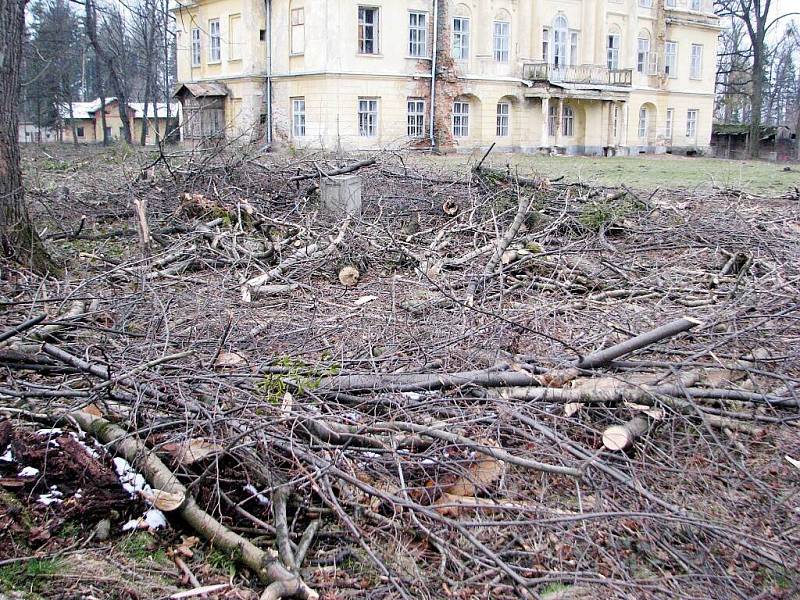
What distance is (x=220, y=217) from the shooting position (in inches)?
356

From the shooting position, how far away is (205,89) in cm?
3259

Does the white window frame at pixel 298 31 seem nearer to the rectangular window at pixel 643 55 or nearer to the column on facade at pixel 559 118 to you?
the column on facade at pixel 559 118

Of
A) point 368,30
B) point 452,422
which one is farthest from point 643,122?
point 452,422

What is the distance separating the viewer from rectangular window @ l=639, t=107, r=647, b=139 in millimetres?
39719

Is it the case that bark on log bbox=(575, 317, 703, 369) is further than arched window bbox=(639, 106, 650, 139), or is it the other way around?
arched window bbox=(639, 106, 650, 139)

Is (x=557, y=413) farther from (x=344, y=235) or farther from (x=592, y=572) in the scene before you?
(x=344, y=235)

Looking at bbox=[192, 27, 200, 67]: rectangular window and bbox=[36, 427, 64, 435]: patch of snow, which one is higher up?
bbox=[192, 27, 200, 67]: rectangular window

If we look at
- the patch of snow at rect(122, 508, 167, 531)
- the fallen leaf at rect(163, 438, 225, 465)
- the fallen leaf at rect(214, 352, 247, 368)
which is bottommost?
the patch of snow at rect(122, 508, 167, 531)

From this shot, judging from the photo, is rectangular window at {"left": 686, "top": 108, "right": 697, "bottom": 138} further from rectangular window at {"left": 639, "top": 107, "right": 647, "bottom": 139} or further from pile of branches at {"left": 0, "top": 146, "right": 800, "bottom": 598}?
pile of branches at {"left": 0, "top": 146, "right": 800, "bottom": 598}

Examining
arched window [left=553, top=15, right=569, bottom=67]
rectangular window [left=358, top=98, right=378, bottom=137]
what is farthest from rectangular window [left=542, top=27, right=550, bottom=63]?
rectangular window [left=358, top=98, right=378, bottom=137]

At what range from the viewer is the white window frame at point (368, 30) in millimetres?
29859

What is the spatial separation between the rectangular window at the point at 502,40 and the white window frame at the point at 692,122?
13.9 m

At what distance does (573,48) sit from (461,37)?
6.75m

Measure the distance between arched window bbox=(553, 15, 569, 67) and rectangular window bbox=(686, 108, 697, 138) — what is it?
33.4 feet
